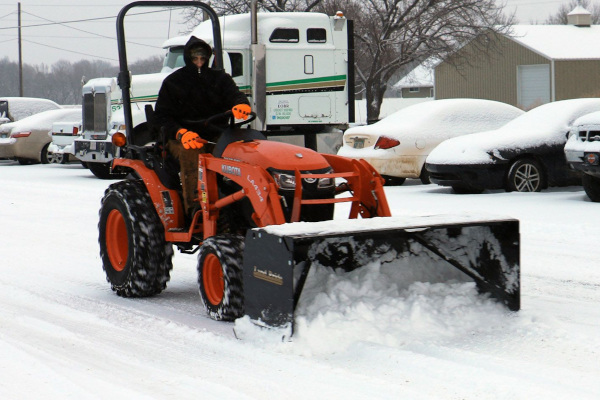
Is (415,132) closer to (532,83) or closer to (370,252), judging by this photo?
(370,252)

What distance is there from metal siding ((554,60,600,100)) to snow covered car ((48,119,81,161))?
30.0 m

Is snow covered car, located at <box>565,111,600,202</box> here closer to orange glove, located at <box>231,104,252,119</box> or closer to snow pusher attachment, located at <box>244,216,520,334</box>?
snow pusher attachment, located at <box>244,216,520,334</box>

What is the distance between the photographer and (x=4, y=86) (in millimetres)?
114375

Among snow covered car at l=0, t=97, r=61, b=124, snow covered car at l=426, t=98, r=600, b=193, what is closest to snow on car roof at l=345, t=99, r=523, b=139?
snow covered car at l=426, t=98, r=600, b=193

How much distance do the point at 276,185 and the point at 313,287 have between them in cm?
72

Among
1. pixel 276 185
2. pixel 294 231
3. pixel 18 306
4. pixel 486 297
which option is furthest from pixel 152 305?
pixel 486 297

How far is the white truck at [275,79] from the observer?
1858 centimetres

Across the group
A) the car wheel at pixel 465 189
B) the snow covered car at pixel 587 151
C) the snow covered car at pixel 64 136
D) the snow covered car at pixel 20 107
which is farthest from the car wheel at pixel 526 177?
the snow covered car at pixel 20 107

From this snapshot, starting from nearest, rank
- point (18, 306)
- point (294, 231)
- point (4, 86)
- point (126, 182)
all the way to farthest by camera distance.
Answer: point (294, 231)
point (18, 306)
point (126, 182)
point (4, 86)

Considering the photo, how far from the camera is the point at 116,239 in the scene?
23.7 ft

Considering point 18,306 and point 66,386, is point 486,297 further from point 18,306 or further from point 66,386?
point 18,306

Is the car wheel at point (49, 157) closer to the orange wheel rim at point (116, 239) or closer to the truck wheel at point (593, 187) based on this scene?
the truck wheel at point (593, 187)

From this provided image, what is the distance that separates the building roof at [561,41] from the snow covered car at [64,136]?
→ 2792 centimetres

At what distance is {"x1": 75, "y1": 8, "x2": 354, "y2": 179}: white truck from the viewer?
18578 mm
